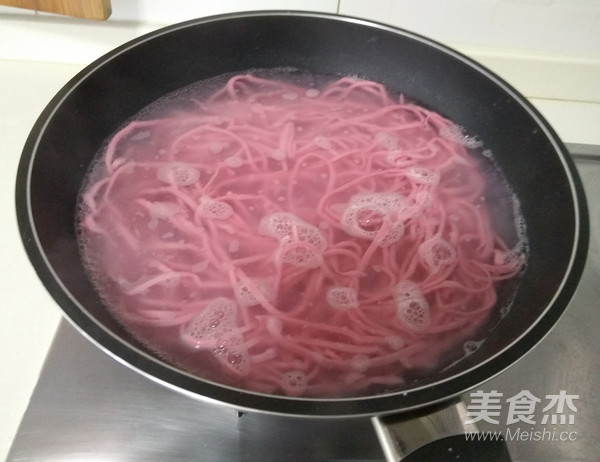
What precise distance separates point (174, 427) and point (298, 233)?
0.31 meters

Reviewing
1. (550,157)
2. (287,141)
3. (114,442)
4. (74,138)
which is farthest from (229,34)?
(114,442)

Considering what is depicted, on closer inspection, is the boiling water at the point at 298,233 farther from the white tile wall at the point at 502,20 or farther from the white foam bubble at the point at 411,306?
the white tile wall at the point at 502,20

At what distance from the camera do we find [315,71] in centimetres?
108

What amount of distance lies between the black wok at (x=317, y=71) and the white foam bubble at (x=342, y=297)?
0.16 meters

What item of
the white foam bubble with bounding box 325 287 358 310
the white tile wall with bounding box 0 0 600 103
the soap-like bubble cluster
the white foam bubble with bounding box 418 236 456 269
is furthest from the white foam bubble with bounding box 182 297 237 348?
the white tile wall with bounding box 0 0 600 103

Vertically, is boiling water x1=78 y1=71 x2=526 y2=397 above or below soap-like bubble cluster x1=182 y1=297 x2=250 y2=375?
above

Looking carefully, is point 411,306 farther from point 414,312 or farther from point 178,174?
point 178,174

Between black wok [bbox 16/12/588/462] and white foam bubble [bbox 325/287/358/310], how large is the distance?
0.54 ft

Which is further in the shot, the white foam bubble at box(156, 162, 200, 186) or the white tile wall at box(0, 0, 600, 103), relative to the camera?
the white tile wall at box(0, 0, 600, 103)

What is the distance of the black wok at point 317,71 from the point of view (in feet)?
1.87

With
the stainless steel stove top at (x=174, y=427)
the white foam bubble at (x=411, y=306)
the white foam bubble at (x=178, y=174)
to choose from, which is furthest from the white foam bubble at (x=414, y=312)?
the white foam bubble at (x=178, y=174)

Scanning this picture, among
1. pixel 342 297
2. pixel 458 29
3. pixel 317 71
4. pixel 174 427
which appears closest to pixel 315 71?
pixel 317 71

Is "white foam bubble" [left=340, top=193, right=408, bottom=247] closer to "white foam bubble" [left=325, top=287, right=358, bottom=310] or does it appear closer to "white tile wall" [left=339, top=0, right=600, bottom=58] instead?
"white foam bubble" [left=325, top=287, right=358, bottom=310]

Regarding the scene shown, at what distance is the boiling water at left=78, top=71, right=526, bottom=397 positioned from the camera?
74cm
